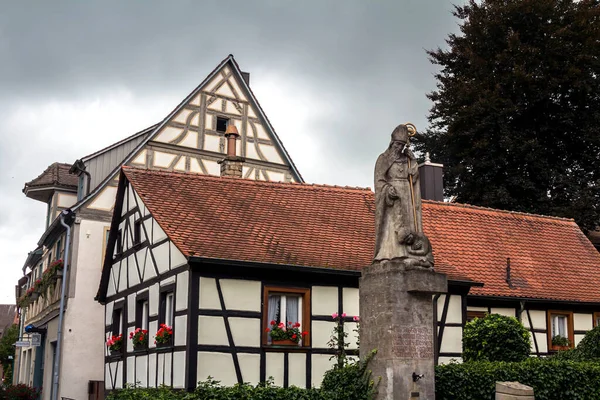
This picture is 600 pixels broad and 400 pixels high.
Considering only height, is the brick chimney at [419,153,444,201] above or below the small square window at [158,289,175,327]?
above

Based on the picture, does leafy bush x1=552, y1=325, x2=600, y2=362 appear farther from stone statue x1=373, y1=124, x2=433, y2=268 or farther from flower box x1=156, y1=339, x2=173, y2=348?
flower box x1=156, y1=339, x2=173, y2=348

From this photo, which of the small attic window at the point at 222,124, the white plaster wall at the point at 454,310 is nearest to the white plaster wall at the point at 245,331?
the white plaster wall at the point at 454,310

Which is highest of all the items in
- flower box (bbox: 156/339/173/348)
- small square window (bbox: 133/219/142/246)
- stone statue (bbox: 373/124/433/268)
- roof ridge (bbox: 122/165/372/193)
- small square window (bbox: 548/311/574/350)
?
roof ridge (bbox: 122/165/372/193)

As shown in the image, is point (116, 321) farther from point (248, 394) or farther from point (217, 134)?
point (248, 394)

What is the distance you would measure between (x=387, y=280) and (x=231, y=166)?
37.5ft

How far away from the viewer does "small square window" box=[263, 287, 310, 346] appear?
55.0 ft

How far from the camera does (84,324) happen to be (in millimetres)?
24516

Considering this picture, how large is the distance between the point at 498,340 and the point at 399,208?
195 inches

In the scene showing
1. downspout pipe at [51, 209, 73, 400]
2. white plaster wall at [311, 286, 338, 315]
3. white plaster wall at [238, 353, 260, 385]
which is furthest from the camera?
downspout pipe at [51, 209, 73, 400]

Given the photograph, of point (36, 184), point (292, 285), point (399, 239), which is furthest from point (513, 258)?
point (36, 184)

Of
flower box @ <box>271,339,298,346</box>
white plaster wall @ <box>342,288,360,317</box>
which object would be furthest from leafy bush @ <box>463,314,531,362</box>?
flower box @ <box>271,339,298,346</box>

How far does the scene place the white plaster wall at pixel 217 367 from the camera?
1575cm

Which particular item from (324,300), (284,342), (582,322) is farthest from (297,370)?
(582,322)

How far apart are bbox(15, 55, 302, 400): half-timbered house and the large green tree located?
22.2ft
